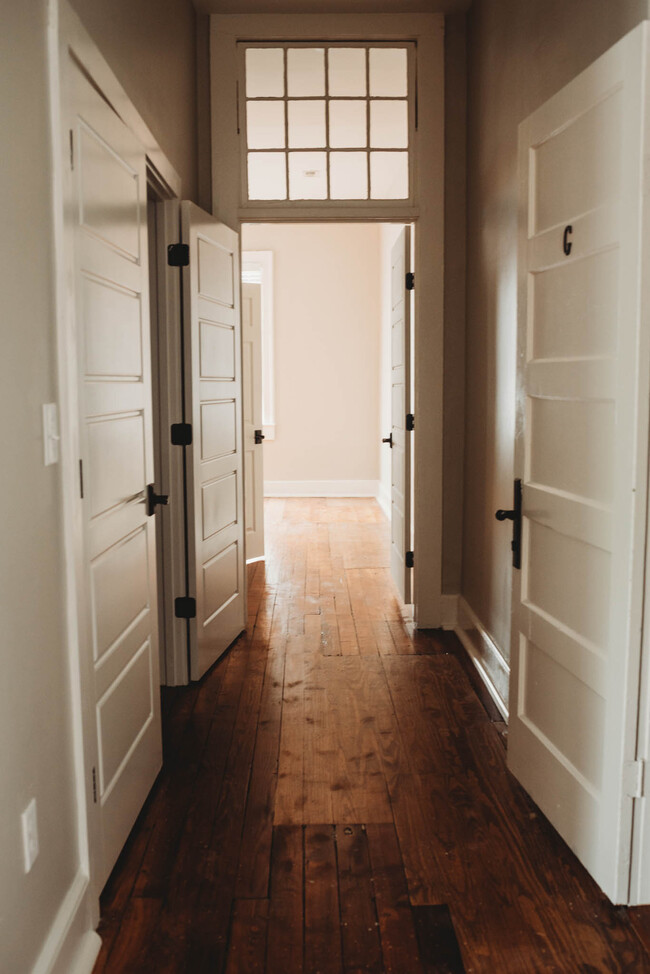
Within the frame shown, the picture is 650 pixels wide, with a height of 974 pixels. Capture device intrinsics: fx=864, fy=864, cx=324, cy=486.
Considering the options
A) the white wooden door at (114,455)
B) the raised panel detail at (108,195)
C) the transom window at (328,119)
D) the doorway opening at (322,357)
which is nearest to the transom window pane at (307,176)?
the transom window at (328,119)

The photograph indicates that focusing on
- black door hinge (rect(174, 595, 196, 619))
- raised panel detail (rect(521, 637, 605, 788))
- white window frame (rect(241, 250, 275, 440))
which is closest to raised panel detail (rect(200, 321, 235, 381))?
black door hinge (rect(174, 595, 196, 619))

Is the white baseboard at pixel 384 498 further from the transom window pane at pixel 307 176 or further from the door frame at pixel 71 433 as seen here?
the door frame at pixel 71 433

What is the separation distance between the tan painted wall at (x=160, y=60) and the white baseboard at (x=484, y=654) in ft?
8.41

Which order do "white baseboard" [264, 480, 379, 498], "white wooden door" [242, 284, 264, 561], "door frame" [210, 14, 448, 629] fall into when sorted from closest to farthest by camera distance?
"door frame" [210, 14, 448, 629] < "white wooden door" [242, 284, 264, 561] < "white baseboard" [264, 480, 379, 498]

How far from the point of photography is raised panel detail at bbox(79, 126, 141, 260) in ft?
7.09

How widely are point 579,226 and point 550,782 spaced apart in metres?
1.62

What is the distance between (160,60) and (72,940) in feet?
10.4

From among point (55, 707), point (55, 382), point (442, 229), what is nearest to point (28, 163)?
point (55, 382)

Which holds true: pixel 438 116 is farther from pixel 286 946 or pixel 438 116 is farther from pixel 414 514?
pixel 286 946

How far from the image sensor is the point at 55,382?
6.35 ft

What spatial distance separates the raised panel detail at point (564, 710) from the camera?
231 centimetres

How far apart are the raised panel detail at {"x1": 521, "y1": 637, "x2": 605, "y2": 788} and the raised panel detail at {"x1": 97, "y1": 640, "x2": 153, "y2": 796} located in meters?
1.24

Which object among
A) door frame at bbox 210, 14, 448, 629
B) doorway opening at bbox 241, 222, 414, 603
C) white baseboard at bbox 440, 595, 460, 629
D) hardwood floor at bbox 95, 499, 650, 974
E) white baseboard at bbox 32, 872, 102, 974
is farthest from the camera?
doorway opening at bbox 241, 222, 414, 603

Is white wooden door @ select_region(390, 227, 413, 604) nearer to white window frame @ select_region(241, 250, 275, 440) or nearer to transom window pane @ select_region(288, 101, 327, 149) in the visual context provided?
transom window pane @ select_region(288, 101, 327, 149)
